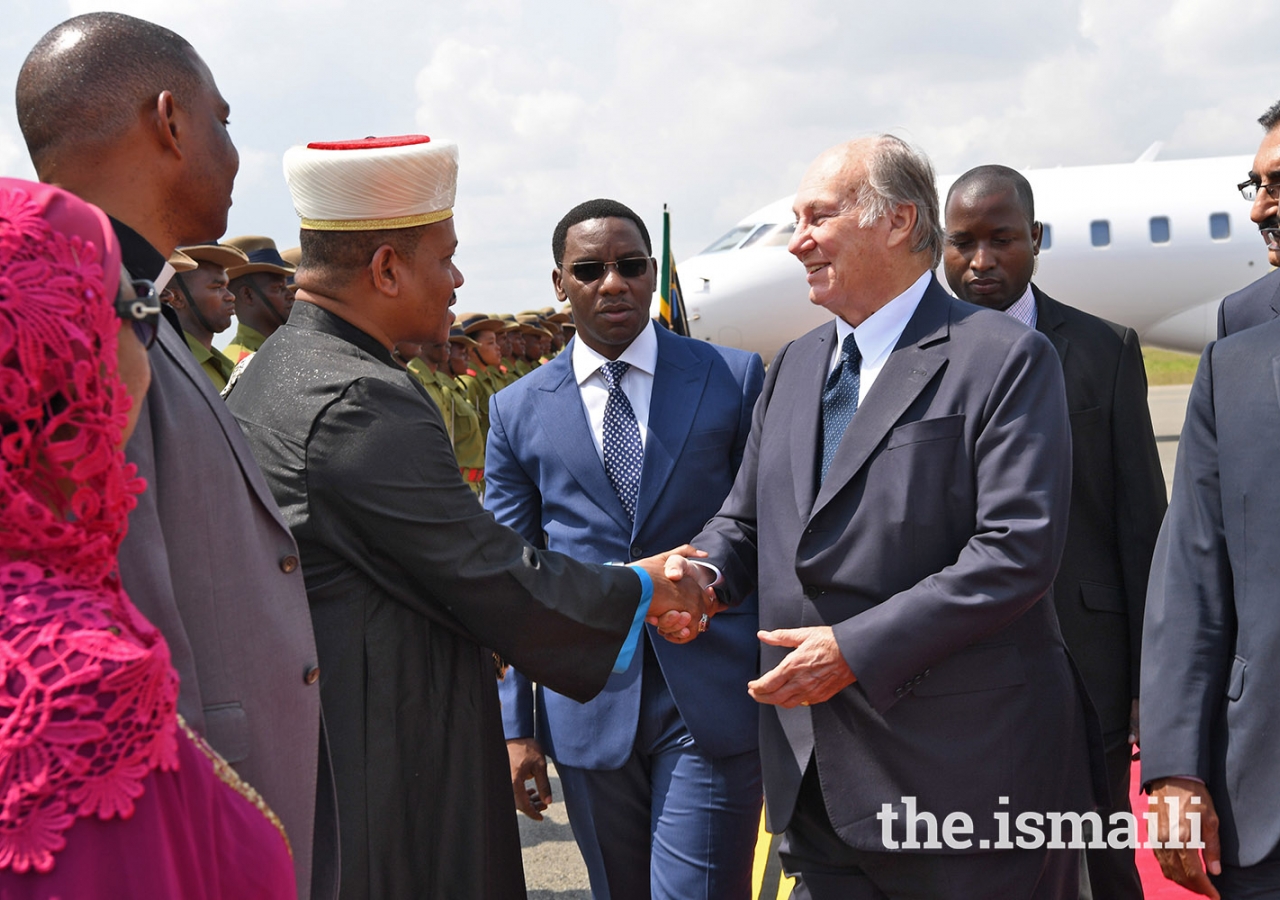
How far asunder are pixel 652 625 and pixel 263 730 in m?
1.40

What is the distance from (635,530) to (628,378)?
Result: 53cm

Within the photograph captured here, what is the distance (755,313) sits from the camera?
1722cm

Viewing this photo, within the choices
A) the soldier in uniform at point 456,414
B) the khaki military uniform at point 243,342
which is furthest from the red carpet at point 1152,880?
the soldier in uniform at point 456,414

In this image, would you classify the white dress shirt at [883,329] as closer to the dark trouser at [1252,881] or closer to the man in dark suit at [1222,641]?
the man in dark suit at [1222,641]

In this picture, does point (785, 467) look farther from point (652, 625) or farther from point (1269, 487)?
point (1269, 487)

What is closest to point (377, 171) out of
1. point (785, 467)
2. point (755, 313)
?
point (785, 467)

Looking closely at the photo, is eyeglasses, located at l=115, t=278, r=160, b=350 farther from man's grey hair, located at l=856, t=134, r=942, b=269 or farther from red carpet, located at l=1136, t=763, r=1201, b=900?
red carpet, located at l=1136, t=763, r=1201, b=900

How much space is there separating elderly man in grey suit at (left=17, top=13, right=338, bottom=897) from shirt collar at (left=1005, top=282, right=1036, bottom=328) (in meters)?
2.65

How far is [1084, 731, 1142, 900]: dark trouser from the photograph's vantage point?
135 inches

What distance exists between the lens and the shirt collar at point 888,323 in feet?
9.04

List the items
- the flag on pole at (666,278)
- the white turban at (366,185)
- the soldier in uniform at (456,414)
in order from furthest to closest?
the soldier in uniform at (456,414), the flag on pole at (666,278), the white turban at (366,185)

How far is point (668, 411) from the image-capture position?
3.39 meters

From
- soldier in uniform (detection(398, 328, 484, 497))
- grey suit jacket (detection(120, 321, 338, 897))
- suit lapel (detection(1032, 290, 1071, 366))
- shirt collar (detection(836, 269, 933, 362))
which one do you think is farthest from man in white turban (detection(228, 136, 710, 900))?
soldier in uniform (detection(398, 328, 484, 497))

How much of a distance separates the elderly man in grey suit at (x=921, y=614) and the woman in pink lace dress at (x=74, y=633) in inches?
62.5
